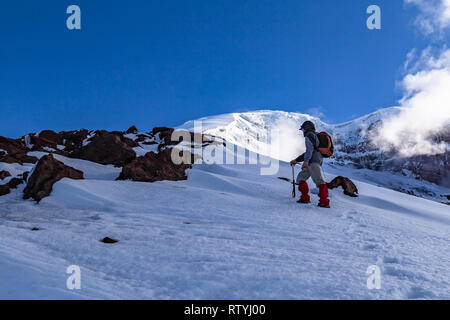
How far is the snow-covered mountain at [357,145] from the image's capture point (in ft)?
Result: 298

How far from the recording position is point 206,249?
11.0ft

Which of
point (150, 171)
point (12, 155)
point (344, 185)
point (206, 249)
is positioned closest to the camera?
point (206, 249)

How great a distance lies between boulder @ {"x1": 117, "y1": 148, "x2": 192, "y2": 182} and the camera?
828 cm

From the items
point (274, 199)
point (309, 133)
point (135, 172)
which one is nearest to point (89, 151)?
point (135, 172)

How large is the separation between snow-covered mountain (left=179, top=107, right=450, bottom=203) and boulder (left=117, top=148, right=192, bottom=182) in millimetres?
74975

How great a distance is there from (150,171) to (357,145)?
16751 centimetres

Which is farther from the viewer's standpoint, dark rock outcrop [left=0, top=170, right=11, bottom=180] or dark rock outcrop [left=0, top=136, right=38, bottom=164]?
dark rock outcrop [left=0, top=136, right=38, bottom=164]

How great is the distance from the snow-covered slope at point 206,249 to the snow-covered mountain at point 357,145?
7837 centimetres

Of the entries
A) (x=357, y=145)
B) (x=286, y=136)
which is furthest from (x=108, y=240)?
(x=357, y=145)

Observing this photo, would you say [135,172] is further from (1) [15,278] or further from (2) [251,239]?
(1) [15,278]
